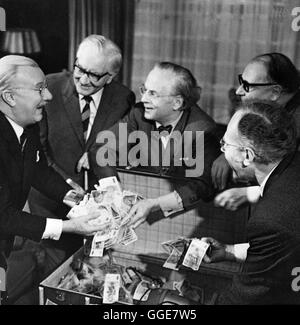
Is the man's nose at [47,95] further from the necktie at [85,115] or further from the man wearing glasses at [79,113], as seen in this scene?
the necktie at [85,115]

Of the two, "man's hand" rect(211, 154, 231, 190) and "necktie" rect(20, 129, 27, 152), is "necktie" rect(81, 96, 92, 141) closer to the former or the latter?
"necktie" rect(20, 129, 27, 152)

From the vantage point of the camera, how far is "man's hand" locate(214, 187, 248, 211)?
7.46 feet

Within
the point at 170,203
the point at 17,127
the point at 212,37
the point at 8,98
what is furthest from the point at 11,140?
the point at 212,37

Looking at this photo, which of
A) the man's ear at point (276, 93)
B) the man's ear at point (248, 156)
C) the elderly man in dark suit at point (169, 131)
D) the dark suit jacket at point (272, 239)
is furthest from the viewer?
the elderly man in dark suit at point (169, 131)

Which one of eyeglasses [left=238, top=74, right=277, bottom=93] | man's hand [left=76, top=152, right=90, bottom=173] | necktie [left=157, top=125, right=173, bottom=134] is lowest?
man's hand [left=76, top=152, right=90, bottom=173]

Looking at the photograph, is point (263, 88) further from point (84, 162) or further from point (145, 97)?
point (84, 162)

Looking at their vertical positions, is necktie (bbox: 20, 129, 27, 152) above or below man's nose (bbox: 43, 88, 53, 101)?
below

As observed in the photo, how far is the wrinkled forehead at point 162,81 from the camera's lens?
8.07 ft

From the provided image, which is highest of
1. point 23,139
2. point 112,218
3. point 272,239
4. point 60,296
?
point 23,139

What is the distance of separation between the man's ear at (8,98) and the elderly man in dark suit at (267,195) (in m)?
0.98

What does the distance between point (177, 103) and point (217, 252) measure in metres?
0.77

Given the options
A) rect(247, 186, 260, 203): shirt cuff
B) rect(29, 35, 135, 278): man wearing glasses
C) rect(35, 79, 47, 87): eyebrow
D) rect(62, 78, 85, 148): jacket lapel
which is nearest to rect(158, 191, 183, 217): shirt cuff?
rect(247, 186, 260, 203): shirt cuff

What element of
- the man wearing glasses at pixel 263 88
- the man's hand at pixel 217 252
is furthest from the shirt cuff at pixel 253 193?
the man's hand at pixel 217 252

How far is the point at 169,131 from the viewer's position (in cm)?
251
